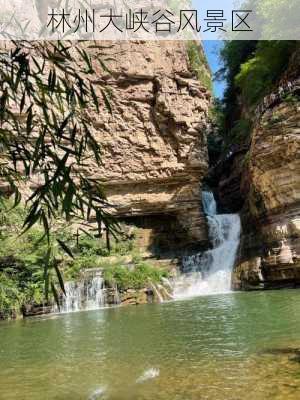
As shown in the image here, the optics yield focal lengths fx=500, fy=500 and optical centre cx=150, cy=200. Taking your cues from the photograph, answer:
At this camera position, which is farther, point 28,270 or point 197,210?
point 197,210

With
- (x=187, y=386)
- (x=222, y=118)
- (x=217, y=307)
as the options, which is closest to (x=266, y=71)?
(x=222, y=118)

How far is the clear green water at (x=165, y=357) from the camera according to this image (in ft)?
16.8

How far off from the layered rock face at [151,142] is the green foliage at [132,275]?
15.2ft

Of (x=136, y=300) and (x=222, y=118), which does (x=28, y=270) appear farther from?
(x=222, y=118)

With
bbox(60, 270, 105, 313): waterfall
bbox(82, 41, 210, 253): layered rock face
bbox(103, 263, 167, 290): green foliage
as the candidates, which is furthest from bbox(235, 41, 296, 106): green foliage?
bbox(60, 270, 105, 313): waterfall

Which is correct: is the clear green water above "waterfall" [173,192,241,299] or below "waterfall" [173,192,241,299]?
below

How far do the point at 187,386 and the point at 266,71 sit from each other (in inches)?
751

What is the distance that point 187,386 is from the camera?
518 cm

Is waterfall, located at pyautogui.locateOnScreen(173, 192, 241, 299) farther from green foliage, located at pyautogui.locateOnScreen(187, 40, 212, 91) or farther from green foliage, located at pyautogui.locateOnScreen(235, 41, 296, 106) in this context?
green foliage, located at pyautogui.locateOnScreen(187, 40, 212, 91)

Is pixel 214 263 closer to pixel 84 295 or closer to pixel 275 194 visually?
pixel 275 194

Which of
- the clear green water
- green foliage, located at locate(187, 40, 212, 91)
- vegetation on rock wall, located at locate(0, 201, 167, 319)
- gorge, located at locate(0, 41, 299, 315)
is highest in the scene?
green foliage, located at locate(187, 40, 212, 91)

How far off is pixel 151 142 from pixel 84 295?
8.73 m

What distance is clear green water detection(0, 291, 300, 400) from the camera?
5.11 m

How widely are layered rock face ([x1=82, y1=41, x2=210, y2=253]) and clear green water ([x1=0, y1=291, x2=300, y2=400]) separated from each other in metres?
11.5
